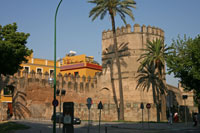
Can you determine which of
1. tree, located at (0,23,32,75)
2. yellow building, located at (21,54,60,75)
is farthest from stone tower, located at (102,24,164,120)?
tree, located at (0,23,32,75)

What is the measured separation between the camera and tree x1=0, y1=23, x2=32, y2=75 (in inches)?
797

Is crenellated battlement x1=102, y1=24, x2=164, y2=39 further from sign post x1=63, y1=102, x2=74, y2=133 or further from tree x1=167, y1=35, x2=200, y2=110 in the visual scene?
sign post x1=63, y1=102, x2=74, y2=133

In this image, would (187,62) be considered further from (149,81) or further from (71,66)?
(71,66)

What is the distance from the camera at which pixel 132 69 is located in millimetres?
42156

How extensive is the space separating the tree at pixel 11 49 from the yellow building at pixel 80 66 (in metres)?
30.4

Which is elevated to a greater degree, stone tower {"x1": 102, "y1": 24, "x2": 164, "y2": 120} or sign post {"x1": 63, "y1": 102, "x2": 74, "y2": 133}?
stone tower {"x1": 102, "y1": 24, "x2": 164, "y2": 120}

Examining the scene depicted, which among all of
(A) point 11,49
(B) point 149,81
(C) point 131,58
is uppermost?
(C) point 131,58

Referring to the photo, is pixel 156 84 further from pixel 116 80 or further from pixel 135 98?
pixel 116 80

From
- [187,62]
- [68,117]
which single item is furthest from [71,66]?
[68,117]

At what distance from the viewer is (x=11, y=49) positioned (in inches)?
813

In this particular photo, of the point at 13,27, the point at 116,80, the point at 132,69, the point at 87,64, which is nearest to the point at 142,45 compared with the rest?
the point at 132,69

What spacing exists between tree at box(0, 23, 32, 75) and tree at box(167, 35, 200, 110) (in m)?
14.1

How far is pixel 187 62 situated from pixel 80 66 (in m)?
31.3

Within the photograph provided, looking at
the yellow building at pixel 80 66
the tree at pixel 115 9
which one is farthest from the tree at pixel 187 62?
the yellow building at pixel 80 66
